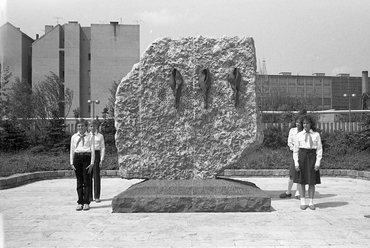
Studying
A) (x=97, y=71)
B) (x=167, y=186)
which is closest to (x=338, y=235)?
→ (x=167, y=186)

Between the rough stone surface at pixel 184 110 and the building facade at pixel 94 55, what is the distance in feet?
113

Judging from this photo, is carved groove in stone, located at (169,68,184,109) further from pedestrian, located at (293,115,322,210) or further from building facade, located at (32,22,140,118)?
building facade, located at (32,22,140,118)

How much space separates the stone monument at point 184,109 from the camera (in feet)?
24.2

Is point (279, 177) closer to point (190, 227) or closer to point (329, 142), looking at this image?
point (329, 142)

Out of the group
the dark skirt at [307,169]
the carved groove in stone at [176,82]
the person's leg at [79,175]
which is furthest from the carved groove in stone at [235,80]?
the person's leg at [79,175]

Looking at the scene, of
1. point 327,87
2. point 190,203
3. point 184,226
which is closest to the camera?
point 184,226

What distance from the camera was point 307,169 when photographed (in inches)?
275

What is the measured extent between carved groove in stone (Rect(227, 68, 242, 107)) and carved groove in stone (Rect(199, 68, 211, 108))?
394mm

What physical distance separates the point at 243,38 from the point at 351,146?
11415 millimetres

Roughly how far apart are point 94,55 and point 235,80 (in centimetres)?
3651

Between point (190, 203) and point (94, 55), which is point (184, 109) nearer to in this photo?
point (190, 203)

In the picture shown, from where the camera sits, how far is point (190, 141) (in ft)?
24.3

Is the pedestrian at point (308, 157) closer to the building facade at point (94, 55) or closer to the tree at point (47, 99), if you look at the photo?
the tree at point (47, 99)

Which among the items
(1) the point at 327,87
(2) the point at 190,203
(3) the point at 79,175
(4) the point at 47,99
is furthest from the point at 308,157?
(1) the point at 327,87
